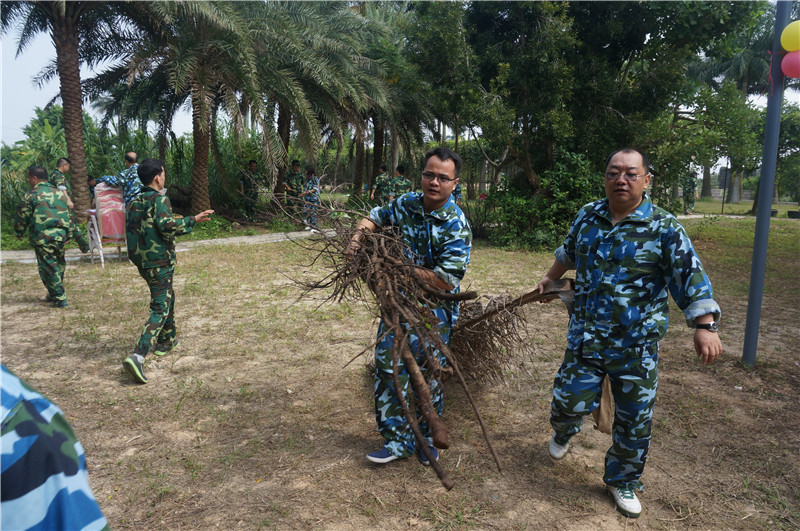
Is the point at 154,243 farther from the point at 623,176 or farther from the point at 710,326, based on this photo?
the point at 710,326

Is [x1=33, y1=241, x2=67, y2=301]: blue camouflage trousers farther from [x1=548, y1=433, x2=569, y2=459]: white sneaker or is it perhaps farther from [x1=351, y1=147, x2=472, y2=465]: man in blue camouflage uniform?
[x1=548, y1=433, x2=569, y2=459]: white sneaker

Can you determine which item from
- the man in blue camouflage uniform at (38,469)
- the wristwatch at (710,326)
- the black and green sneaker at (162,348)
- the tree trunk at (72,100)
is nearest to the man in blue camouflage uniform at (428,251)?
the wristwatch at (710,326)

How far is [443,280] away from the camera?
2748 millimetres

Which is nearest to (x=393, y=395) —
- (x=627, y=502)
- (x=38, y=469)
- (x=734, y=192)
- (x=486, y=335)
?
(x=486, y=335)

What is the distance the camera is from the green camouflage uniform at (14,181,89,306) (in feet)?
20.8

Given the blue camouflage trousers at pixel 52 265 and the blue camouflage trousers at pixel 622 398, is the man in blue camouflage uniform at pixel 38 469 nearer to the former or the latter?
the blue camouflage trousers at pixel 622 398

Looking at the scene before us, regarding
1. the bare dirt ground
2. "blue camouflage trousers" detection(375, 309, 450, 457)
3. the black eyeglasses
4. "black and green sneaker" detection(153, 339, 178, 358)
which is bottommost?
the bare dirt ground

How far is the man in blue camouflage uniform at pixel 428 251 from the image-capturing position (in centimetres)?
281

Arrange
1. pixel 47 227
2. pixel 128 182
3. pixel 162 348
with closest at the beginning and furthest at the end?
pixel 162 348 → pixel 47 227 → pixel 128 182

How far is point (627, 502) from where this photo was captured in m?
2.64

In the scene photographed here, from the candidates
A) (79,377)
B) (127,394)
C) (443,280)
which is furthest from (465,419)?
(79,377)

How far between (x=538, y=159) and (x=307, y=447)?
10.3 metres

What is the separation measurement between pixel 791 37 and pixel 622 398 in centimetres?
365

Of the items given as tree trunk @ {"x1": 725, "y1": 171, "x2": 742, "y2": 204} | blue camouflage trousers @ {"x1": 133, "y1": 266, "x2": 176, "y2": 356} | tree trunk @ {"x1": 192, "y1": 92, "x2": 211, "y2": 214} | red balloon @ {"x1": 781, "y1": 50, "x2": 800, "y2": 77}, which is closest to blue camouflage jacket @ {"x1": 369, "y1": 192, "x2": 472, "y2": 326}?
blue camouflage trousers @ {"x1": 133, "y1": 266, "x2": 176, "y2": 356}
